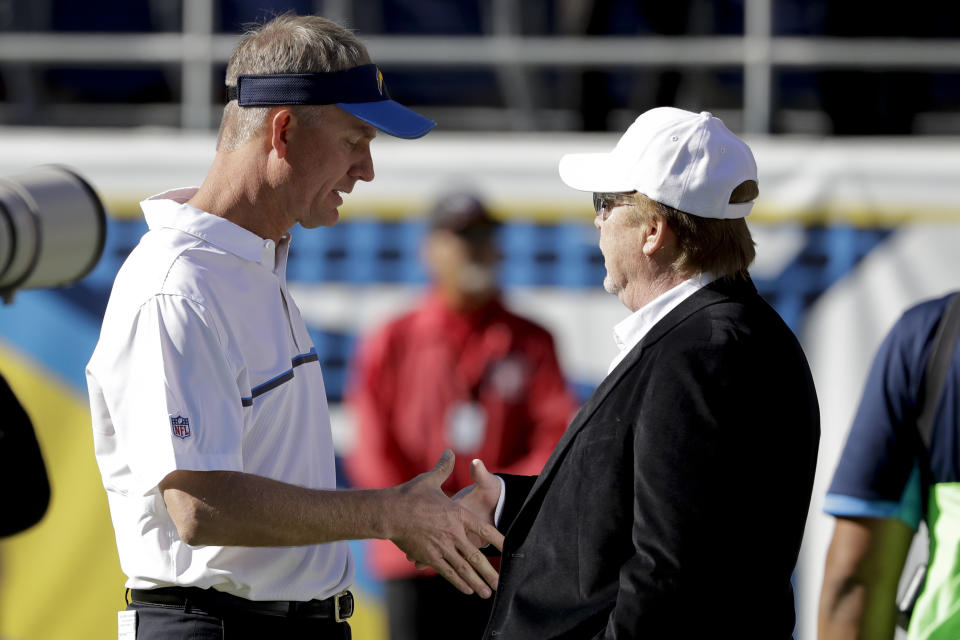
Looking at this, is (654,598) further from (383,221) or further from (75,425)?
(75,425)

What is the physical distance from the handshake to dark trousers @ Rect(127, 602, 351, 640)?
0.27 m

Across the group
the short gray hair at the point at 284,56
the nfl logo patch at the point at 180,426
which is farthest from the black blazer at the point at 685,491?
the short gray hair at the point at 284,56

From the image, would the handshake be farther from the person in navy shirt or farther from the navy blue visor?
the person in navy shirt

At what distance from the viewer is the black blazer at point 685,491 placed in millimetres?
1681

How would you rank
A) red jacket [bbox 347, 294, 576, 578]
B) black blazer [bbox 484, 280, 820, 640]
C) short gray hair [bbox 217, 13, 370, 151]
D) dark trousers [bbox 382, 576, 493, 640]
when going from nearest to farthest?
black blazer [bbox 484, 280, 820, 640]
short gray hair [bbox 217, 13, 370, 151]
dark trousers [bbox 382, 576, 493, 640]
red jacket [bbox 347, 294, 576, 578]

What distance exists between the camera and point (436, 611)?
363 centimetres

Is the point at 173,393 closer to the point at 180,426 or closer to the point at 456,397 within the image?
the point at 180,426

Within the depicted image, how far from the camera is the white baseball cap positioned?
1828 mm

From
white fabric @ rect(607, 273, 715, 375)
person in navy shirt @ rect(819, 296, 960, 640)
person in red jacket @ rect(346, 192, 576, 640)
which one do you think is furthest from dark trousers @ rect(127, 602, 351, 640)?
person in red jacket @ rect(346, 192, 576, 640)

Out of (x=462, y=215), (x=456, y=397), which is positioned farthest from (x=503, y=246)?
(x=456, y=397)

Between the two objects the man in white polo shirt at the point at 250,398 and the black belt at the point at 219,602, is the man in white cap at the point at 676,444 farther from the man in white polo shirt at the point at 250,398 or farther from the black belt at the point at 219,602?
the black belt at the point at 219,602

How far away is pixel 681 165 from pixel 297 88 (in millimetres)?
698

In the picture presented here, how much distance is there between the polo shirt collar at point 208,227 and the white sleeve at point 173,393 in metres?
0.19

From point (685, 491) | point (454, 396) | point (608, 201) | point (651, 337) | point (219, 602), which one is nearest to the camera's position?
point (685, 491)
